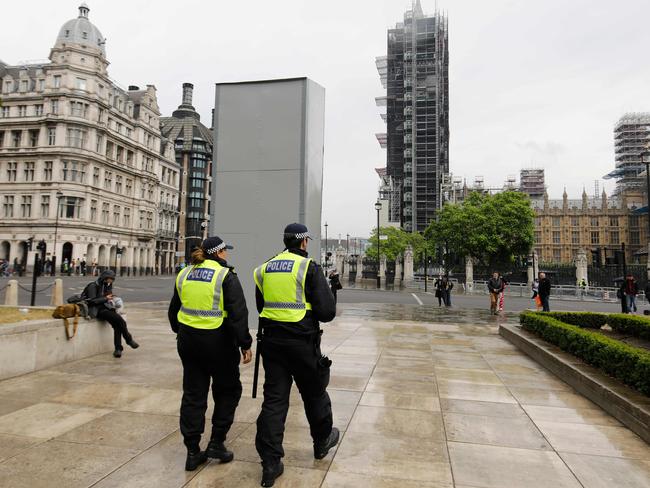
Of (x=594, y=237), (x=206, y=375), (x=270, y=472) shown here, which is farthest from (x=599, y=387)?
(x=594, y=237)

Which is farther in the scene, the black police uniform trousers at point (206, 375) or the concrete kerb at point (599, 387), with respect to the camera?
the concrete kerb at point (599, 387)

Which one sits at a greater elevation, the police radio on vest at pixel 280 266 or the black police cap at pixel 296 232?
the black police cap at pixel 296 232

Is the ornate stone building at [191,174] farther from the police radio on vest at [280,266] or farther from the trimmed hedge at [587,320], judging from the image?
the police radio on vest at [280,266]

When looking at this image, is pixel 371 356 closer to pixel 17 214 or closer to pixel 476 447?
pixel 476 447

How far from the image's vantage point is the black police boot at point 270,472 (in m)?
3.16

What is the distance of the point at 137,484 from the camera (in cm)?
317

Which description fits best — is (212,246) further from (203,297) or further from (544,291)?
(544,291)

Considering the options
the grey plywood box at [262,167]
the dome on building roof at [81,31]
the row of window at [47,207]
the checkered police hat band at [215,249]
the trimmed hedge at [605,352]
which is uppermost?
the dome on building roof at [81,31]

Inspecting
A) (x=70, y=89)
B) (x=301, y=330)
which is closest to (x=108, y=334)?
(x=301, y=330)

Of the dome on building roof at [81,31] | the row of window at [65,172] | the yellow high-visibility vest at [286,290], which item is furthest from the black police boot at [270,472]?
the dome on building roof at [81,31]

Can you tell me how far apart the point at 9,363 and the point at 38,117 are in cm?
5565

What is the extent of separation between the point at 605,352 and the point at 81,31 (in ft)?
209

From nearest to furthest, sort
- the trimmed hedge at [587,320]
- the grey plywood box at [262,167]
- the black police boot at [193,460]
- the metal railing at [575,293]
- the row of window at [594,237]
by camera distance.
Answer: the black police boot at [193,460] < the trimmed hedge at [587,320] < the grey plywood box at [262,167] < the metal railing at [575,293] < the row of window at [594,237]

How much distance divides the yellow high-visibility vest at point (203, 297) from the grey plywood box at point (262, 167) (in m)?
6.46
